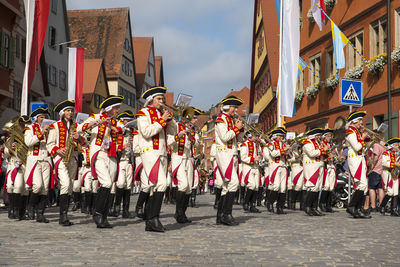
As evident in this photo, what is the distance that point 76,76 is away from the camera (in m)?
25.4

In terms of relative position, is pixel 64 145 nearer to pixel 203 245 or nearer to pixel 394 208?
pixel 203 245

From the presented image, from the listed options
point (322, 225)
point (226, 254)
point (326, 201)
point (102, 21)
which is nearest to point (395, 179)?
point (326, 201)

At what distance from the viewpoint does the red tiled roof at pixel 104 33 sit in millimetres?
62625

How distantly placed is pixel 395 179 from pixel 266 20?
94.0 feet

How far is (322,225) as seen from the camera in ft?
36.2

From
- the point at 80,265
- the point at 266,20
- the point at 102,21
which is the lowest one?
the point at 80,265

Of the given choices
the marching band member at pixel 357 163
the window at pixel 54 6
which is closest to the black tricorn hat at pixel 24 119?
the marching band member at pixel 357 163

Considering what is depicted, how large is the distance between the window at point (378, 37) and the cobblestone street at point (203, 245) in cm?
1260

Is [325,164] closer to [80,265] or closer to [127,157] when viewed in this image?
[127,157]

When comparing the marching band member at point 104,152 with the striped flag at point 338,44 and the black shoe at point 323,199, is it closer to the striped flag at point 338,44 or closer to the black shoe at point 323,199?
the black shoe at point 323,199

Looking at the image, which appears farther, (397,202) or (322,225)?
(397,202)

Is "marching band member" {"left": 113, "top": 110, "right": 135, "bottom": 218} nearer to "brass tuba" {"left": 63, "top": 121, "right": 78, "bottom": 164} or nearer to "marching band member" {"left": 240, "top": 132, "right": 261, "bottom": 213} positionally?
"brass tuba" {"left": 63, "top": 121, "right": 78, "bottom": 164}

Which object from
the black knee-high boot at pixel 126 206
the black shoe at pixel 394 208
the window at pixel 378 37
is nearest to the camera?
the black knee-high boot at pixel 126 206

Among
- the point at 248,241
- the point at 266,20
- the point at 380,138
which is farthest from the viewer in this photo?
the point at 266,20
